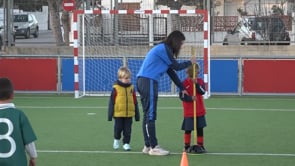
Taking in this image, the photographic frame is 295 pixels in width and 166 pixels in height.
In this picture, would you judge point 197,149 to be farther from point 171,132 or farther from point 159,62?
point 171,132

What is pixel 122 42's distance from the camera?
21.5 metres

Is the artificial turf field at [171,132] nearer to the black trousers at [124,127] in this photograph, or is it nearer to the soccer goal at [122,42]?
the black trousers at [124,127]

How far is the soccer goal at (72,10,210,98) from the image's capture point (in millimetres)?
19234

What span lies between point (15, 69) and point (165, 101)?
15.2 feet

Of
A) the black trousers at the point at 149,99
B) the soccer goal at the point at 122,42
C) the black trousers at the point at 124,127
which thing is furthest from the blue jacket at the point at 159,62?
the soccer goal at the point at 122,42

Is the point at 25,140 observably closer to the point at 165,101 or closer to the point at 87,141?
the point at 87,141

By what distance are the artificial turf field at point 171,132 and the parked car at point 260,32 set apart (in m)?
4.61

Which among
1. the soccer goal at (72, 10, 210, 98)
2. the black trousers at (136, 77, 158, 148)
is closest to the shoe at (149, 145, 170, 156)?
the black trousers at (136, 77, 158, 148)

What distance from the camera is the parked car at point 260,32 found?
23.5 meters

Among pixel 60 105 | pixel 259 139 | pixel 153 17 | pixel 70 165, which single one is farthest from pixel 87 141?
pixel 153 17

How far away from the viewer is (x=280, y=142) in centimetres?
1175

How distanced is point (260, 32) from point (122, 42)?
528cm

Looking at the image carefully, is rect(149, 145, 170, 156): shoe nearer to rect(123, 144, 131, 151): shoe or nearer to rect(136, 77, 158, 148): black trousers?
rect(136, 77, 158, 148): black trousers

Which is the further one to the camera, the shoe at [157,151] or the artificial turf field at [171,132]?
the shoe at [157,151]
